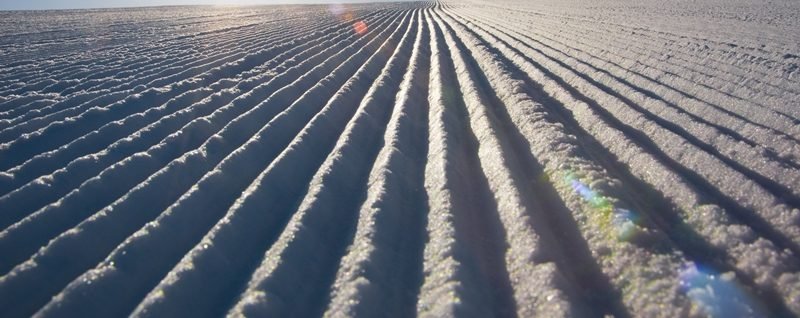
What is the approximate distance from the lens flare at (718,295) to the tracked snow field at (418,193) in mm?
13

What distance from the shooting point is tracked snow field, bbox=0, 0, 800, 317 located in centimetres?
338

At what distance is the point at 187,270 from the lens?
373cm

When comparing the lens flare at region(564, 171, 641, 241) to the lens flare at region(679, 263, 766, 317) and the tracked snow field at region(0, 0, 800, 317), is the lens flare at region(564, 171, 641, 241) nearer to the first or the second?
the tracked snow field at region(0, 0, 800, 317)

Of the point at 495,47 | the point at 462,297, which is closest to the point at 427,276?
the point at 462,297

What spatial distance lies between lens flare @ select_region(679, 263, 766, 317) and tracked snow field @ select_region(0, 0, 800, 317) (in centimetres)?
1

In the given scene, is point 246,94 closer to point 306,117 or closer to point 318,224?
point 306,117

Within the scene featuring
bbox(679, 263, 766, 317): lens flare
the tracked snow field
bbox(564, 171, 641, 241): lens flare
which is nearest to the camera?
bbox(679, 263, 766, 317): lens flare

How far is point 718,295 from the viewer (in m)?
2.95

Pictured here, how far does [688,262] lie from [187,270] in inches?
125

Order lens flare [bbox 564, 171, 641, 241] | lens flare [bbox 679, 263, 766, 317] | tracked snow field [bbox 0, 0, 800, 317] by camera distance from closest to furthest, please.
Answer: lens flare [bbox 679, 263, 766, 317], tracked snow field [bbox 0, 0, 800, 317], lens flare [bbox 564, 171, 641, 241]

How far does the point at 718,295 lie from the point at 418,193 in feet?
8.23

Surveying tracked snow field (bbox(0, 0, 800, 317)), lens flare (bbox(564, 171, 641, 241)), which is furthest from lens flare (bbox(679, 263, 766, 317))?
lens flare (bbox(564, 171, 641, 241))

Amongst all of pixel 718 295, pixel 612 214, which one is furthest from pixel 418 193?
pixel 718 295

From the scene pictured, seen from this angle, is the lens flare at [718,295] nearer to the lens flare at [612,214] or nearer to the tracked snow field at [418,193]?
the tracked snow field at [418,193]
